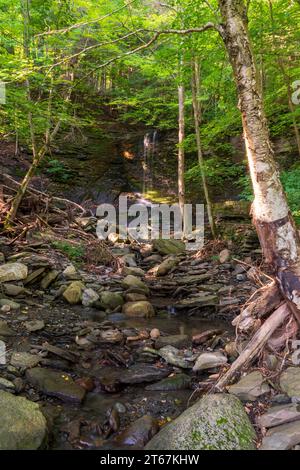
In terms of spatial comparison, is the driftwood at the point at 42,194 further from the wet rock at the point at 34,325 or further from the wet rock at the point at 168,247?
the wet rock at the point at 34,325

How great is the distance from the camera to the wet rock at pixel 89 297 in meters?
7.25

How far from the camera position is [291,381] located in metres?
3.71

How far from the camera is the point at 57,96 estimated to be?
32.8ft

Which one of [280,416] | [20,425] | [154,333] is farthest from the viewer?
[154,333]

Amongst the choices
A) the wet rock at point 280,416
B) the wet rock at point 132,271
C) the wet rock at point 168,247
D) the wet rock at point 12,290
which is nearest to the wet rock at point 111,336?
the wet rock at point 12,290

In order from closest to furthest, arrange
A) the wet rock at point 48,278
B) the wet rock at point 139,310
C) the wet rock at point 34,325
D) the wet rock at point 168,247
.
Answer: the wet rock at point 34,325
the wet rock at point 139,310
the wet rock at point 48,278
the wet rock at point 168,247

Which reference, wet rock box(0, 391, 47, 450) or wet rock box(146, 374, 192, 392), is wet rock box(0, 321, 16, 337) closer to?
wet rock box(0, 391, 47, 450)

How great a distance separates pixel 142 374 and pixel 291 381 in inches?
70.9

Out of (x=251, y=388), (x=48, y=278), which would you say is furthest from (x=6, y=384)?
(x=48, y=278)

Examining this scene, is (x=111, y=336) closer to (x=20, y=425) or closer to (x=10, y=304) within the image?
(x=10, y=304)

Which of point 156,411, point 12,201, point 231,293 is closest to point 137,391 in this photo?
point 156,411

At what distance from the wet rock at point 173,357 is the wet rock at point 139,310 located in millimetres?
1643

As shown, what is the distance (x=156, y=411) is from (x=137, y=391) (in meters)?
0.49

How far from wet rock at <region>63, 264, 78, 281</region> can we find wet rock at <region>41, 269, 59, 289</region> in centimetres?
22
